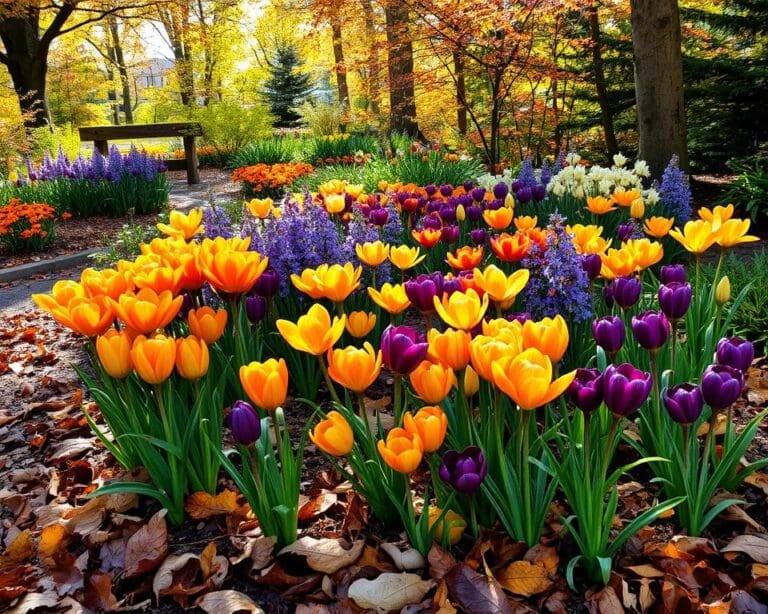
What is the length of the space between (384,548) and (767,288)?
8.30 feet

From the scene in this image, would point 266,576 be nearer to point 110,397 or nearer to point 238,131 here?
point 110,397

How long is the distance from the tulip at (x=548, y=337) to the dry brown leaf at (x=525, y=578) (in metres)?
0.48

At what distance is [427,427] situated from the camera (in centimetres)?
129

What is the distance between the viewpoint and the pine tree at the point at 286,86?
25.1 metres

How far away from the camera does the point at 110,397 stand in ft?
5.82

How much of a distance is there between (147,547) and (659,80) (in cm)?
584

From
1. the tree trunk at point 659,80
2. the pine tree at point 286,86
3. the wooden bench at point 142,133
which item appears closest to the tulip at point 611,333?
the tree trunk at point 659,80

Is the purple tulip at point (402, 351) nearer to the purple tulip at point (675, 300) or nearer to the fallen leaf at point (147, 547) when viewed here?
the purple tulip at point (675, 300)

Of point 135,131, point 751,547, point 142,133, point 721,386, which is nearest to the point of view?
point 721,386

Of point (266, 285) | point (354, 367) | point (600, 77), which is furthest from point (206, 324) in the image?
point (600, 77)

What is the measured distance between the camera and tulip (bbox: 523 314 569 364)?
1.37 m

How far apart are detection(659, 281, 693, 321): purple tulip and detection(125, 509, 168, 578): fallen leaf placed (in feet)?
4.82

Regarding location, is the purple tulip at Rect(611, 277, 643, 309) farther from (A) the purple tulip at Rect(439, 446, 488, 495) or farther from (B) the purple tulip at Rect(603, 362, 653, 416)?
(A) the purple tulip at Rect(439, 446, 488, 495)

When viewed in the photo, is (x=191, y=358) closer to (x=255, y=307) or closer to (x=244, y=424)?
(x=244, y=424)
